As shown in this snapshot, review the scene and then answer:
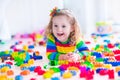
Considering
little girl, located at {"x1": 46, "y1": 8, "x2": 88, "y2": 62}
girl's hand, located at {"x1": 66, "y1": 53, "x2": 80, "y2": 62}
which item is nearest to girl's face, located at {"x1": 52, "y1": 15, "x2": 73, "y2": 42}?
little girl, located at {"x1": 46, "y1": 8, "x2": 88, "y2": 62}

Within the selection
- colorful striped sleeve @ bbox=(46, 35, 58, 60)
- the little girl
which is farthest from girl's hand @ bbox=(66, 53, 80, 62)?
colorful striped sleeve @ bbox=(46, 35, 58, 60)

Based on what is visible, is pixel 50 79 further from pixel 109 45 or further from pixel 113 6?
pixel 113 6

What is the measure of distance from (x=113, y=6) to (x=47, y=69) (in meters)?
1.35

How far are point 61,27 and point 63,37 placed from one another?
62 millimetres

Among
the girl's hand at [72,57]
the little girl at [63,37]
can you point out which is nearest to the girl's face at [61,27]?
the little girl at [63,37]

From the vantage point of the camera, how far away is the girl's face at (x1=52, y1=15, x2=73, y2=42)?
1.57m

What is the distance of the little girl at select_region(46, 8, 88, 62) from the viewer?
1580mm

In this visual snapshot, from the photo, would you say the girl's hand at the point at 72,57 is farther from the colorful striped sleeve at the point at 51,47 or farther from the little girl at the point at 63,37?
the colorful striped sleeve at the point at 51,47

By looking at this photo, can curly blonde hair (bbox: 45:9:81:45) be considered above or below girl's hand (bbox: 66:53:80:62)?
above

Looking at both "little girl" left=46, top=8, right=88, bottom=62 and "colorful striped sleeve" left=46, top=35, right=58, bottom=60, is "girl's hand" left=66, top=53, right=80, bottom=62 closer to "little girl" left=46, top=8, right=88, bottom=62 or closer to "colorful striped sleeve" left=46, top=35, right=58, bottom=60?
"little girl" left=46, top=8, right=88, bottom=62

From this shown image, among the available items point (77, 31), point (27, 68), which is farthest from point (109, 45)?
point (27, 68)

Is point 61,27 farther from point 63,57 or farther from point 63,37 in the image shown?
point 63,57

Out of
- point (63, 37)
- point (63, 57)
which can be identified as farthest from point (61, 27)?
point (63, 57)

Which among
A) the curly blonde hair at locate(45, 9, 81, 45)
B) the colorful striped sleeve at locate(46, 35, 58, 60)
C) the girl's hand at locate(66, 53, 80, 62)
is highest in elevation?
the curly blonde hair at locate(45, 9, 81, 45)
